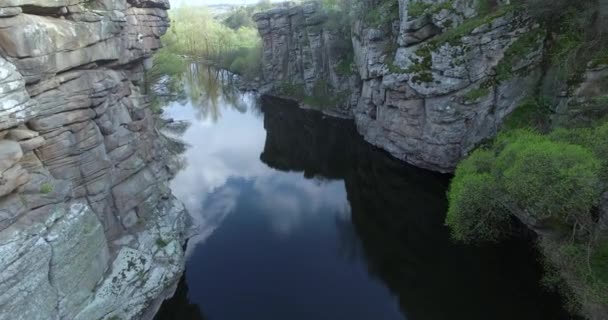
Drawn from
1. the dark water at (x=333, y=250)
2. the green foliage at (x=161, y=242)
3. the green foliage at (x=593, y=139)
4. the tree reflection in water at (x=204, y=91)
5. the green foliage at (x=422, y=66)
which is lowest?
the dark water at (x=333, y=250)

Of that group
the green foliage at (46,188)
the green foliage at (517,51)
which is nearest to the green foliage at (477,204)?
the green foliage at (517,51)

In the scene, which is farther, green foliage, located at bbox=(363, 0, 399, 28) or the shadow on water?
green foliage, located at bbox=(363, 0, 399, 28)

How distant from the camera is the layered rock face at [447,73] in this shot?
103 feet

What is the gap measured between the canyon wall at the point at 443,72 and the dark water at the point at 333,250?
3487 mm

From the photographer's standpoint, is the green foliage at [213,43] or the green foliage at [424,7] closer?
the green foliage at [424,7]

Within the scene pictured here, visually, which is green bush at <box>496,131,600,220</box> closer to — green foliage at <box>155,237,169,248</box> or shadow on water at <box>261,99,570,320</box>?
shadow on water at <box>261,99,570,320</box>

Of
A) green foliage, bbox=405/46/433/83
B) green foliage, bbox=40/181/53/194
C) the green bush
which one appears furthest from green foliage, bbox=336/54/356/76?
green foliage, bbox=40/181/53/194

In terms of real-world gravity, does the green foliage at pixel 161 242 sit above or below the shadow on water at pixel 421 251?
above

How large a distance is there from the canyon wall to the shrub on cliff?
8337 millimetres

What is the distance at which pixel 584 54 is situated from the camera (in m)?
26.3

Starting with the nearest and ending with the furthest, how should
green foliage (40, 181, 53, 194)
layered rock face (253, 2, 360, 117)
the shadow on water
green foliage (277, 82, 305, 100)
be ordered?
green foliage (40, 181, 53, 194), the shadow on water, layered rock face (253, 2, 360, 117), green foliage (277, 82, 305, 100)

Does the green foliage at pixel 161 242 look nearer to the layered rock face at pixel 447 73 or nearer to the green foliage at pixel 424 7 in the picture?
the layered rock face at pixel 447 73

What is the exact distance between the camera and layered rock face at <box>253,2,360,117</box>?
58469 mm

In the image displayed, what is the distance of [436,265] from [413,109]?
16776mm
